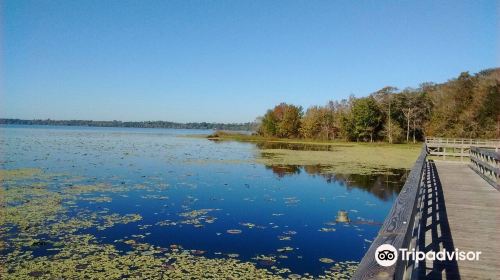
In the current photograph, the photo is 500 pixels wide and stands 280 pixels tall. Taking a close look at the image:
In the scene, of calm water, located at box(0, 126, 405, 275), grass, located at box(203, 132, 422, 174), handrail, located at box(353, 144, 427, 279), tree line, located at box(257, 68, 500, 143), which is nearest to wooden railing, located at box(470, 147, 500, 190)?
calm water, located at box(0, 126, 405, 275)

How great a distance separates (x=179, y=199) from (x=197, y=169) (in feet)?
29.7

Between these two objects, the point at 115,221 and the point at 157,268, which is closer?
the point at 157,268

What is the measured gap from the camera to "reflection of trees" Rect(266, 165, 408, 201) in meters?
16.6

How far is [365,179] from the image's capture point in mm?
19750

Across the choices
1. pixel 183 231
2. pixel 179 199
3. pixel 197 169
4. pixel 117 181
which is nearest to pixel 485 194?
pixel 183 231

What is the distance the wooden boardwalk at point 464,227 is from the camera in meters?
4.19

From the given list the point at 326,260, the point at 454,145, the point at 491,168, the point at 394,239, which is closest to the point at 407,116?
the point at 454,145

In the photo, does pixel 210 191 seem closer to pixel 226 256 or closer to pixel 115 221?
pixel 115 221

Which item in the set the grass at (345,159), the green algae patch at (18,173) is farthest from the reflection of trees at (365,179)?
the green algae patch at (18,173)

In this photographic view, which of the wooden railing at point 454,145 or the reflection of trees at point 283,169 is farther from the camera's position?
the reflection of trees at point 283,169

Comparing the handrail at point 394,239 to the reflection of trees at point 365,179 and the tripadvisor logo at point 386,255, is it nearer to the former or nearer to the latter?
the tripadvisor logo at point 386,255

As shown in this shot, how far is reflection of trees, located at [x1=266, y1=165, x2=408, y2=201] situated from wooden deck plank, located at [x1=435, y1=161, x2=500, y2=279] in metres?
5.02

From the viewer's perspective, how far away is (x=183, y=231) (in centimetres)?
954

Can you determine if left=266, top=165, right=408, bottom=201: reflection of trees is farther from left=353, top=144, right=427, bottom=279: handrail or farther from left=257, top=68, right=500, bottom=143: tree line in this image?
left=257, top=68, right=500, bottom=143: tree line
